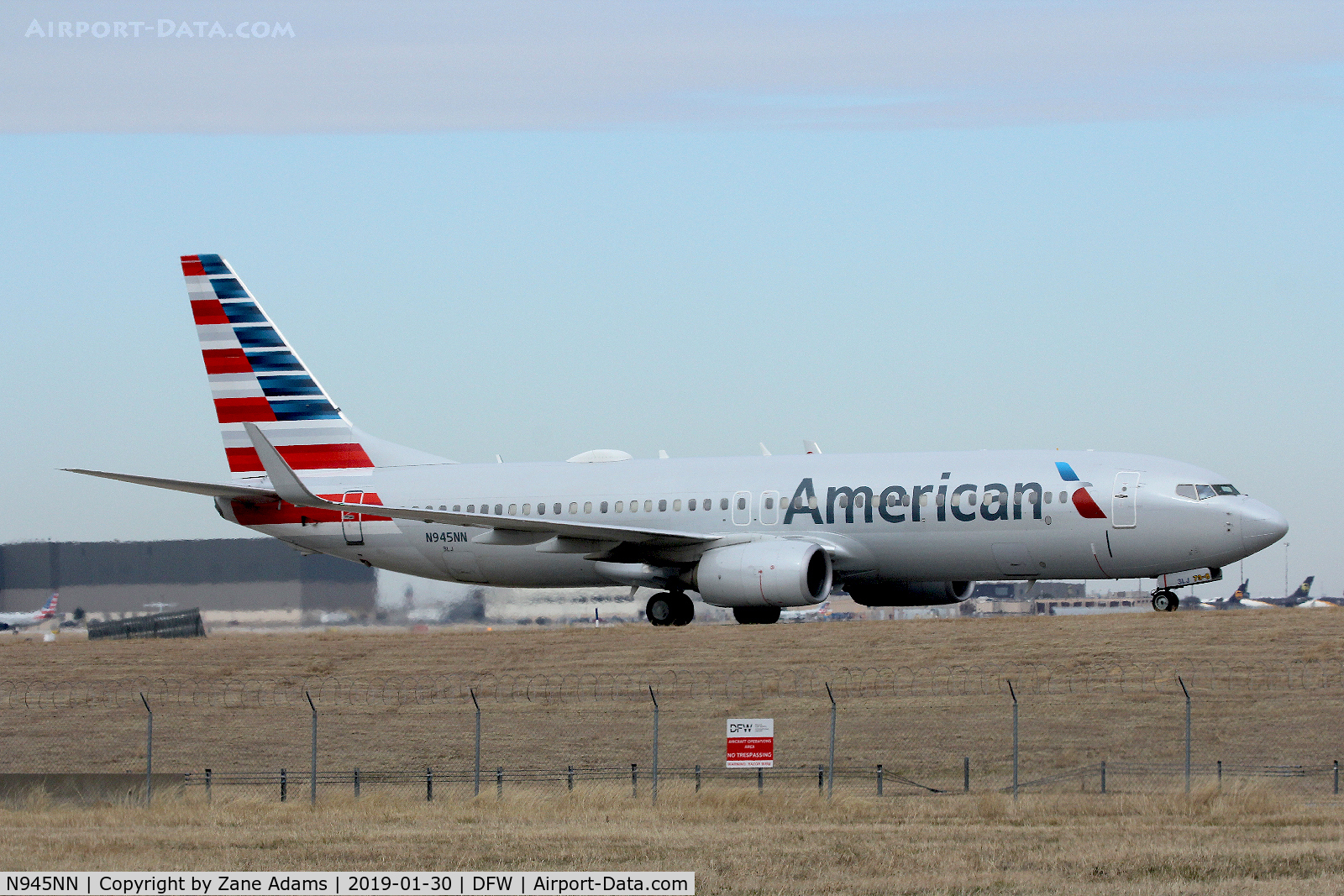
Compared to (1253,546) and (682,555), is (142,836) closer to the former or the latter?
(682,555)

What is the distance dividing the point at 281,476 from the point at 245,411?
7500mm

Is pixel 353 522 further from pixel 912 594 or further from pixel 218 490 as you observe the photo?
pixel 912 594

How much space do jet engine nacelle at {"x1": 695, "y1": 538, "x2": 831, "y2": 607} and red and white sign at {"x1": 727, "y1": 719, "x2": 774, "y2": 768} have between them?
12.4 meters

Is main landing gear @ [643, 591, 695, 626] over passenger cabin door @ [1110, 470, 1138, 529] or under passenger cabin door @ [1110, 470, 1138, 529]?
under

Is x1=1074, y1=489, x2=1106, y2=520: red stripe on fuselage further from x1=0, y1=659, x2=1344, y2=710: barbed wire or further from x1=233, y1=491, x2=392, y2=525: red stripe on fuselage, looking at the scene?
x1=233, y1=491, x2=392, y2=525: red stripe on fuselage

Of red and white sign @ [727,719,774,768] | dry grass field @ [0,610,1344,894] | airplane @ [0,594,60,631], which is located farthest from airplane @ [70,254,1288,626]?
red and white sign @ [727,719,774,768]

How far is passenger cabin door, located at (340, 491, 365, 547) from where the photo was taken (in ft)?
137

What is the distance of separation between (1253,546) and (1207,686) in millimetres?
7293

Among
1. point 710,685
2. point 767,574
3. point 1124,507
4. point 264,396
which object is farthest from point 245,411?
point 1124,507

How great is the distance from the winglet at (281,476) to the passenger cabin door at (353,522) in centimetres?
472

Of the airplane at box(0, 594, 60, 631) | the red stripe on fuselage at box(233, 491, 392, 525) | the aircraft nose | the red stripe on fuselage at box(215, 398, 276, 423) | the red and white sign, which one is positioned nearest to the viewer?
the red and white sign

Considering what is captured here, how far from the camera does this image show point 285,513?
41781 mm

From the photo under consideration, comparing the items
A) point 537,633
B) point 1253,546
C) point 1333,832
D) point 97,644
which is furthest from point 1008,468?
point 97,644

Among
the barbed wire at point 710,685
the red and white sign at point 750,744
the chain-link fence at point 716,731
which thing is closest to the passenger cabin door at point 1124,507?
the barbed wire at point 710,685
